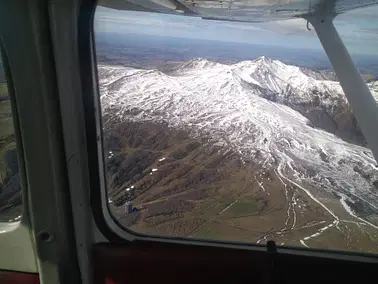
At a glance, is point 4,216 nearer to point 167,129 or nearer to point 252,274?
point 167,129

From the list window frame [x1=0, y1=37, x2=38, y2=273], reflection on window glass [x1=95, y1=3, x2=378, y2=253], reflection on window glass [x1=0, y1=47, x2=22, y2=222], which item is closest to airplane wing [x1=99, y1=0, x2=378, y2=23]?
reflection on window glass [x1=95, y1=3, x2=378, y2=253]

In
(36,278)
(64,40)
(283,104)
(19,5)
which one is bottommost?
(36,278)

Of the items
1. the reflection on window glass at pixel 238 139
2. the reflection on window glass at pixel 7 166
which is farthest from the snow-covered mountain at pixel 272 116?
the reflection on window glass at pixel 7 166

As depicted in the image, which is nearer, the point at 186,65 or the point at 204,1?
the point at 204,1

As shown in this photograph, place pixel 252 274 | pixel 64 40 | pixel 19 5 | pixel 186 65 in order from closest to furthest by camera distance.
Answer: pixel 19 5 → pixel 64 40 → pixel 252 274 → pixel 186 65

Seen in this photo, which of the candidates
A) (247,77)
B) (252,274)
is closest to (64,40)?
(247,77)

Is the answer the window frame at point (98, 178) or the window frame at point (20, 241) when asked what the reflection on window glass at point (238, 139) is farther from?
the window frame at point (20, 241)
